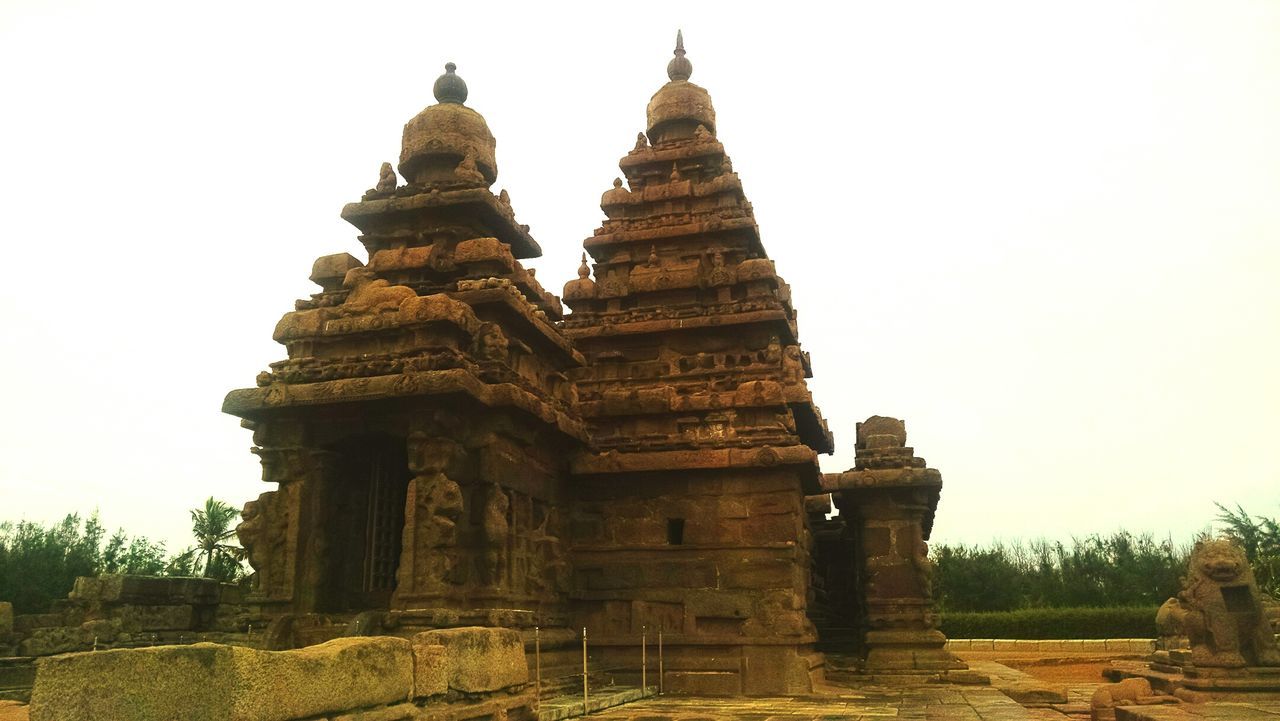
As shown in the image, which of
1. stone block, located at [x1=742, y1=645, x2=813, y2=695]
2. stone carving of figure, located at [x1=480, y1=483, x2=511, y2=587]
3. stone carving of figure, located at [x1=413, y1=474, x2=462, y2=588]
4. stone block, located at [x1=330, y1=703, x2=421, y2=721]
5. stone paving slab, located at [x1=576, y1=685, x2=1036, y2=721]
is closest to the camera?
stone block, located at [x1=330, y1=703, x2=421, y2=721]

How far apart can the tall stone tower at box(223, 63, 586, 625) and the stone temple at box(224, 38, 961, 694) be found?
3 cm

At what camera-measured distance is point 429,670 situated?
6066 millimetres

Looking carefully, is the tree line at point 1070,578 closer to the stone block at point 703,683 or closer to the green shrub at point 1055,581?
the green shrub at point 1055,581

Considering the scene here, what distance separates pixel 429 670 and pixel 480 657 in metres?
0.61

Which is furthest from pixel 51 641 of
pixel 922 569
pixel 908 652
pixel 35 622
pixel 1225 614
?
pixel 1225 614

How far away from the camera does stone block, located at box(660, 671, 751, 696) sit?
1191 cm

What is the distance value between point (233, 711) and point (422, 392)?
5.49 metres

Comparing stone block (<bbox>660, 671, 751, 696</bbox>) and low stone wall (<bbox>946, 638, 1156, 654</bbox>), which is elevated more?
stone block (<bbox>660, 671, 751, 696</bbox>)

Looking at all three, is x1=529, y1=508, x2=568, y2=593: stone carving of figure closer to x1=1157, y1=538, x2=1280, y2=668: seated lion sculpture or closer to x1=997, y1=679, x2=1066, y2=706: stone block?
x1=997, y1=679, x2=1066, y2=706: stone block

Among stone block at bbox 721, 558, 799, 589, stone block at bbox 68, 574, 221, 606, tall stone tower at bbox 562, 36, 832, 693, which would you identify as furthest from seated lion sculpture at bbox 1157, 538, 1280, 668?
stone block at bbox 68, 574, 221, 606

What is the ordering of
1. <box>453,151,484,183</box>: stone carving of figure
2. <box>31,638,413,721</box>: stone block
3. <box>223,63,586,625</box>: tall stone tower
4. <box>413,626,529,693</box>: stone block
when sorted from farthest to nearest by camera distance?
<box>453,151,484,183</box>: stone carving of figure
<box>223,63,586,625</box>: tall stone tower
<box>413,626,529,693</box>: stone block
<box>31,638,413,721</box>: stone block

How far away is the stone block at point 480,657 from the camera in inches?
247

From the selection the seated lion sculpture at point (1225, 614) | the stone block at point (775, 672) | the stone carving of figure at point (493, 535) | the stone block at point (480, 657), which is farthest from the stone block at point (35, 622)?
the seated lion sculpture at point (1225, 614)

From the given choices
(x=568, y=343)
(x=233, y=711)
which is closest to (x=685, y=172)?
(x=568, y=343)
